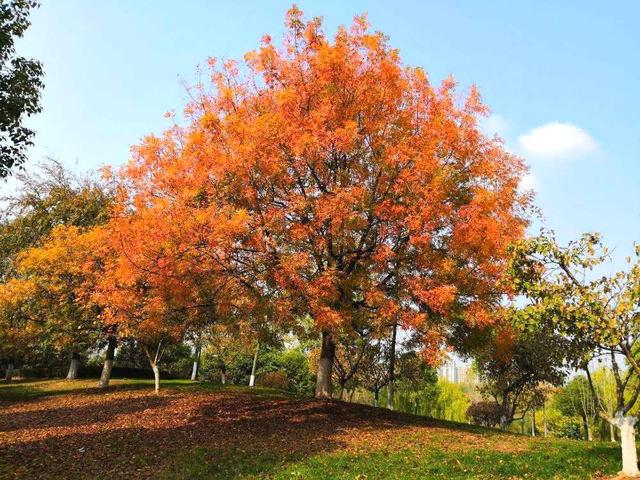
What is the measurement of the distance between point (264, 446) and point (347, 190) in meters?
8.23

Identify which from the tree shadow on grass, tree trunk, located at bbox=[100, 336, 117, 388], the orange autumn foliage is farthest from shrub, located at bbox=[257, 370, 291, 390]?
the orange autumn foliage

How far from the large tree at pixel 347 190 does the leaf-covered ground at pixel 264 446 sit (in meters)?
3.45

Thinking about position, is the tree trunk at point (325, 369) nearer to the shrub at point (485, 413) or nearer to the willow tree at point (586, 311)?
the willow tree at point (586, 311)

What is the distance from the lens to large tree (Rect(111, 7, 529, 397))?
1592 cm

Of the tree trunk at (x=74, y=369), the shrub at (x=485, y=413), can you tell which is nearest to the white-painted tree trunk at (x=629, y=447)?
the tree trunk at (x=74, y=369)

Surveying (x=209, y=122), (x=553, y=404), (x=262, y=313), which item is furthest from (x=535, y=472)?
(x=553, y=404)

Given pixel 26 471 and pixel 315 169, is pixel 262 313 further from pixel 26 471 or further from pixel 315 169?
pixel 26 471

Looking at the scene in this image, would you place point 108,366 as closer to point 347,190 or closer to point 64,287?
point 64,287

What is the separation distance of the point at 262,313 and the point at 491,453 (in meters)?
7.95

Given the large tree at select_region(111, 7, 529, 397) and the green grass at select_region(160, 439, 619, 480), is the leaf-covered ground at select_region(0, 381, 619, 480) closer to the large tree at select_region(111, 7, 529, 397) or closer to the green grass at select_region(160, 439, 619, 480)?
the green grass at select_region(160, 439, 619, 480)

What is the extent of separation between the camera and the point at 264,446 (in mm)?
13617

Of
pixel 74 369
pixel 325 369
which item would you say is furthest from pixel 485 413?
pixel 74 369

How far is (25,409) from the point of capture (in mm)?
→ 21422

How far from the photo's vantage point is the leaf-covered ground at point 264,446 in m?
11.3
